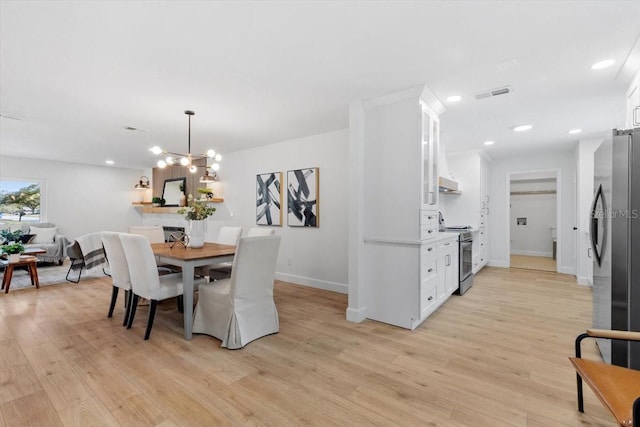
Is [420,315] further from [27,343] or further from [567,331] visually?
[27,343]

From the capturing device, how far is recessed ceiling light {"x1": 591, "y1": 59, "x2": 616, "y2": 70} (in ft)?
7.79

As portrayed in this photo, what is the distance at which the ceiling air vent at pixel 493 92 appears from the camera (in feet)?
9.52

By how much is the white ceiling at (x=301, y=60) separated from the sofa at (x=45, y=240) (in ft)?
10.2

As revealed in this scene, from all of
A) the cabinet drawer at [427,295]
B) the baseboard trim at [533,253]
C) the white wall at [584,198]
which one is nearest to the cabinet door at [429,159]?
the cabinet drawer at [427,295]

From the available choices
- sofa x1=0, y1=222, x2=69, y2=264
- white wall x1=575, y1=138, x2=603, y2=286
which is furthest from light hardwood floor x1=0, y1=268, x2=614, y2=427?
sofa x1=0, y1=222, x2=69, y2=264

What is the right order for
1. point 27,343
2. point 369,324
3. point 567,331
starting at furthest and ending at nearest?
Result: point 369,324 → point 567,331 → point 27,343

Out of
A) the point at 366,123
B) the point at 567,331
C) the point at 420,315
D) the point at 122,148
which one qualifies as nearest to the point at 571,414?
the point at 420,315

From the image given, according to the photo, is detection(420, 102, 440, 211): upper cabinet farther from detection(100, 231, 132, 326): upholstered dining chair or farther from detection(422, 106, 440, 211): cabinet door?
detection(100, 231, 132, 326): upholstered dining chair

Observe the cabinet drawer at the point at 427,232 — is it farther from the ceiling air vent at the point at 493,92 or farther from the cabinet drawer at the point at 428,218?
the ceiling air vent at the point at 493,92

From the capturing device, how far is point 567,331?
295 cm

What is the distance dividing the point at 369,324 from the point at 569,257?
4949mm

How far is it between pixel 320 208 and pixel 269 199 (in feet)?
3.75

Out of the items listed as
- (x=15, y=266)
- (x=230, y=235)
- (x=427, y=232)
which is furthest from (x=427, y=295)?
(x=15, y=266)

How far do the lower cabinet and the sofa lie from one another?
6794mm
